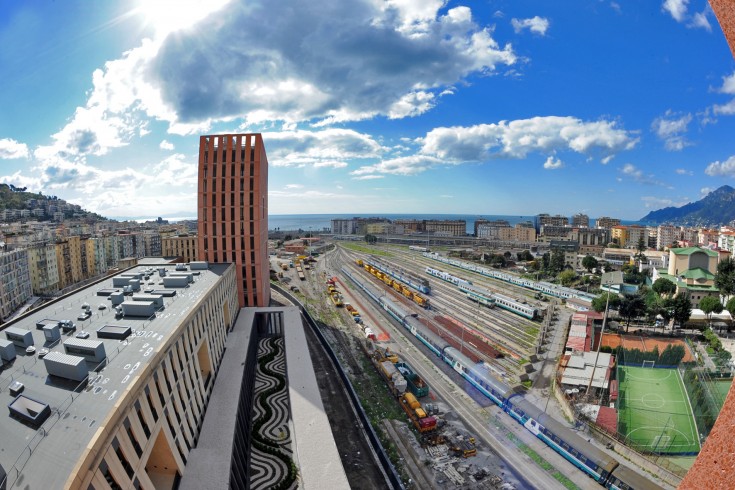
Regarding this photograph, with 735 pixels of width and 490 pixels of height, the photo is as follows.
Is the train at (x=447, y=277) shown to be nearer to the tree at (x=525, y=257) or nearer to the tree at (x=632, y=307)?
the tree at (x=632, y=307)

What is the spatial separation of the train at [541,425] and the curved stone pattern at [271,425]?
16498 millimetres

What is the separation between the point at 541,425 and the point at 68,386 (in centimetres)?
2822

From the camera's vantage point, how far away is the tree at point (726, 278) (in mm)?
56781

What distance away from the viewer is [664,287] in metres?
61.4

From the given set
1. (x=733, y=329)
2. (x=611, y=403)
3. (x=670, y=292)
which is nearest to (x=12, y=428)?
(x=611, y=403)

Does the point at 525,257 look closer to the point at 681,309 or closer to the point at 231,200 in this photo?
the point at 681,309

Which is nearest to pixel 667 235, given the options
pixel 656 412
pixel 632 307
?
pixel 632 307

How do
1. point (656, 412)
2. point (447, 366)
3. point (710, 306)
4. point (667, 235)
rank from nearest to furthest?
point (656, 412) → point (447, 366) → point (710, 306) → point (667, 235)

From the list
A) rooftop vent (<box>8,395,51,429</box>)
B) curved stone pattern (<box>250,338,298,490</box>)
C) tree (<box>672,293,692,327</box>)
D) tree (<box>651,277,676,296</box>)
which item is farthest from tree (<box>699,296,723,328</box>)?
rooftop vent (<box>8,395,51,429</box>)

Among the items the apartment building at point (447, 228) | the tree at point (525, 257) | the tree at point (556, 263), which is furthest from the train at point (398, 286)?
the apartment building at point (447, 228)

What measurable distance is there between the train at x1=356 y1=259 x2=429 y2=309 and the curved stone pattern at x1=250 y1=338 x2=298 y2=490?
28.4m

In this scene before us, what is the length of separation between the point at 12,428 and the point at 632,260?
114658mm

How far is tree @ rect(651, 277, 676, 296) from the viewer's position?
200 feet

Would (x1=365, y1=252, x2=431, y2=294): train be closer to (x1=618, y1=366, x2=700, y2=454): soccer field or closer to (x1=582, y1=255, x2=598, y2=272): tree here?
(x1=618, y1=366, x2=700, y2=454): soccer field
